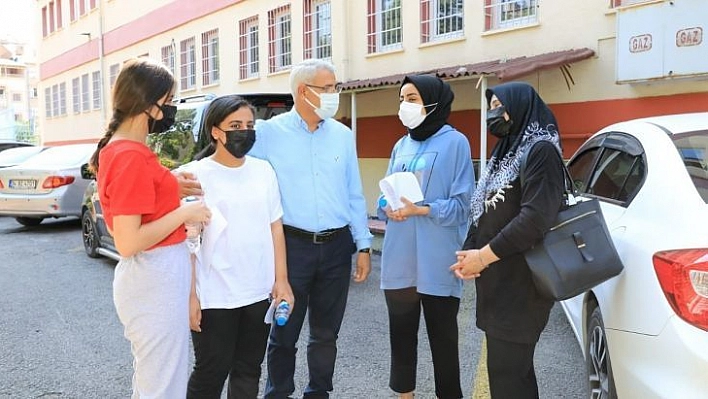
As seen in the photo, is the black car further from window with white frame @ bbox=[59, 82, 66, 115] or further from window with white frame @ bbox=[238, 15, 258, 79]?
window with white frame @ bbox=[59, 82, 66, 115]

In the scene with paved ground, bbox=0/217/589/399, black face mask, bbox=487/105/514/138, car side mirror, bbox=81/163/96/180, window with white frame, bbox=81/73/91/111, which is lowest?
paved ground, bbox=0/217/589/399

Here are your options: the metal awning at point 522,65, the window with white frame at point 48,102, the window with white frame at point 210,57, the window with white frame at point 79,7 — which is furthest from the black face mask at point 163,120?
the window with white frame at point 48,102

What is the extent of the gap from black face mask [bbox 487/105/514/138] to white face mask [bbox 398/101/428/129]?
0.53 meters

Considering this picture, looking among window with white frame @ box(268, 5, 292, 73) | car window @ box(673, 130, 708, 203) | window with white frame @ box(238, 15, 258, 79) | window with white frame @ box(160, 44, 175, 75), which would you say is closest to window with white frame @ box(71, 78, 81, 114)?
window with white frame @ box(160, 44, 175, 75)

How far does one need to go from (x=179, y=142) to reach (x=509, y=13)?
5.80 meters

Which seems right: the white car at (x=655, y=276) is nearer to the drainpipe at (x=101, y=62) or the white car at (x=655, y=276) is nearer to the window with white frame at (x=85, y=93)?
the drainpipe at (x=101, y=62)

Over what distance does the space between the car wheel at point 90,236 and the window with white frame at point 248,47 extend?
755cm

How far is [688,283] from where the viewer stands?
2107mm

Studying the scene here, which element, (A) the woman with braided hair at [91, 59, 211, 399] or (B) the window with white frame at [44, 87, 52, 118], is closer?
(A) the woman with braided hair at [91, 59, 211, 399]

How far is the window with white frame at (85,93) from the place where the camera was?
77.7 ft

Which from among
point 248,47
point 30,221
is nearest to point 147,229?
point 30,221

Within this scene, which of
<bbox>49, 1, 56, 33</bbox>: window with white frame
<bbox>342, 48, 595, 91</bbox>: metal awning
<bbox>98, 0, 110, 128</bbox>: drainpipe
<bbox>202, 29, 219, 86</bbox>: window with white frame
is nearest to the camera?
<bbox>342, 48, 595, 91</bbox>: metal awning

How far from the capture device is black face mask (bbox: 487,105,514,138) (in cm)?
262

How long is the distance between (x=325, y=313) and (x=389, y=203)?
2.35 ft
